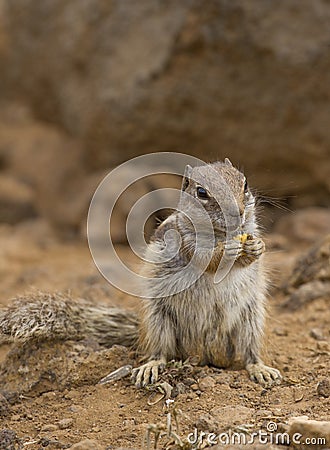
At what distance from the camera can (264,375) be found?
176 inches

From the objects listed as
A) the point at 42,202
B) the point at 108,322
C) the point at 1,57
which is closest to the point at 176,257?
the point at 108,322

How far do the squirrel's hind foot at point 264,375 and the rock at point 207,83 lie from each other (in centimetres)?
425

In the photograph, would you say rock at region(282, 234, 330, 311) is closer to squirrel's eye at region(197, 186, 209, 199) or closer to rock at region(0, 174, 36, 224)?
squirrel's eye at region(197, 186, 209, 199)

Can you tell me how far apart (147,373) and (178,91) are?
5.04 metres

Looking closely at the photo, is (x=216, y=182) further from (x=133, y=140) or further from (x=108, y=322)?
(x=133, y=140)

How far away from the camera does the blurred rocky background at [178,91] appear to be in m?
8.34

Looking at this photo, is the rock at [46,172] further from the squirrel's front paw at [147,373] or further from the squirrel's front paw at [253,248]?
the squirrel's front paw at [253,248]

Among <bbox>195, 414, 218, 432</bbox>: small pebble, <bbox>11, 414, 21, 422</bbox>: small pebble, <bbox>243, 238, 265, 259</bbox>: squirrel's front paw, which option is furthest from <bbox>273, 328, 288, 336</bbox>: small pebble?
<bbox>11, 414, 21, 422</bbox>: small pebble

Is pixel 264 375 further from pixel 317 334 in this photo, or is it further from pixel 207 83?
pixel 207 83

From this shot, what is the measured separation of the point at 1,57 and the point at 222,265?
24.7ft

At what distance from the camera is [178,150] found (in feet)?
30.0

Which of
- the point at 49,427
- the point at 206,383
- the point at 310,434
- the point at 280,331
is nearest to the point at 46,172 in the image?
the point at 280,331

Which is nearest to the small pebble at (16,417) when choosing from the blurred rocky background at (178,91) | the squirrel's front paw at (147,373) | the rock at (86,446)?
the squirrel's front paw at (147,373)

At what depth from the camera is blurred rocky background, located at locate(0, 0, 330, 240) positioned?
27.3ft
